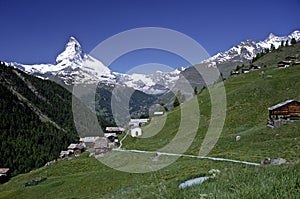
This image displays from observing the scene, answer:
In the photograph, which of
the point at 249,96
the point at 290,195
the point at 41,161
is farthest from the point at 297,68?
the point at 41,161

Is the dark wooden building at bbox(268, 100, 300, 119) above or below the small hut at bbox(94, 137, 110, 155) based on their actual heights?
above

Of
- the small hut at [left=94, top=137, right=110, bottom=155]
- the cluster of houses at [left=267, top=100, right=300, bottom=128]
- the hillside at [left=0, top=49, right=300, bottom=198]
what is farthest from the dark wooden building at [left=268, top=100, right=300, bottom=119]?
the small hut at [left=94, top=137, right=110, bottom=155]

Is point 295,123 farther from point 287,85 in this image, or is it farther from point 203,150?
point 287,85

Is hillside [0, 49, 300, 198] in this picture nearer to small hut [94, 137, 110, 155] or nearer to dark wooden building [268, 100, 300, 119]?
dark wooden building [268, 100, 300, 119]

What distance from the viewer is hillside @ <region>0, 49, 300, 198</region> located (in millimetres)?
7508

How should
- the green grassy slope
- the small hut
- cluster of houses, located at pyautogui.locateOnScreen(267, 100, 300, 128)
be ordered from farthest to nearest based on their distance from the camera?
the small hut
cluster of houses, located at pyautogui.locateOnScreen(267, 100, 300, 128)
the green grassy slope

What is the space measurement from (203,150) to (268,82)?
154 ft

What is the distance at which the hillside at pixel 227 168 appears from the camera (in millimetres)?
7508

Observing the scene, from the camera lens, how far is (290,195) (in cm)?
561

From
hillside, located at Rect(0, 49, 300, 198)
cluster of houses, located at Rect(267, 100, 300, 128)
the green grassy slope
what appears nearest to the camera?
hillside, located at Rect(0, 49, 300, 198)

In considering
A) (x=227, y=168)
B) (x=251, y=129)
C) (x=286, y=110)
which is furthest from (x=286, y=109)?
(x=227, y=168)

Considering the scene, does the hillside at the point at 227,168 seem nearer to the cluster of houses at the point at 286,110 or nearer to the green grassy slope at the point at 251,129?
the green grassy slope at the point at 251,129

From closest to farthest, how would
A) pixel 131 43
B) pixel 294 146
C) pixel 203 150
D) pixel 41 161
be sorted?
pixel 131 43 < pixel 294 146 < pixel 203 150 < pixel 41 161

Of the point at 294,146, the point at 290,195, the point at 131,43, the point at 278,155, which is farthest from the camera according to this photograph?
the point at 294,146
